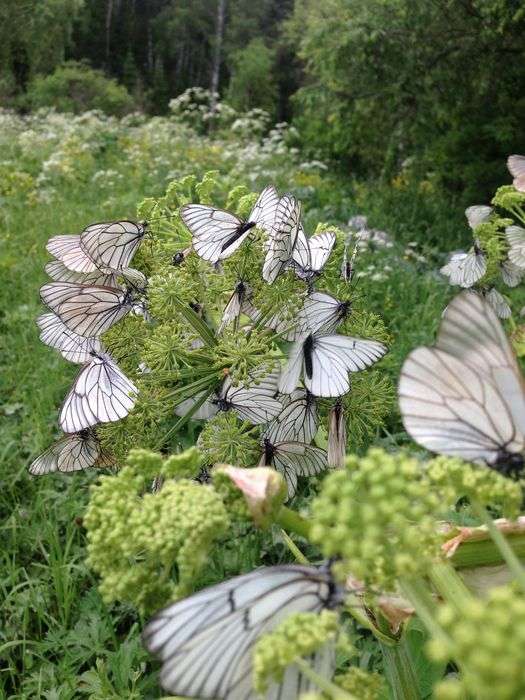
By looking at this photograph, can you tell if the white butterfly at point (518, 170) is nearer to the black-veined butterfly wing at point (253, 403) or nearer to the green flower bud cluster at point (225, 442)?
the black-veined butterfly wing at point (253, 403)

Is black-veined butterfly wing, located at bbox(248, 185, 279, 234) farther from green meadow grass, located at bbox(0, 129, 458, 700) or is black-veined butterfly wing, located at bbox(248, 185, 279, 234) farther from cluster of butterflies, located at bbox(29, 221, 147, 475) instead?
green meadow grass, located at bbox(0, 129, 458, 700)

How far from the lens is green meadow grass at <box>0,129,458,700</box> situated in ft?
5.71

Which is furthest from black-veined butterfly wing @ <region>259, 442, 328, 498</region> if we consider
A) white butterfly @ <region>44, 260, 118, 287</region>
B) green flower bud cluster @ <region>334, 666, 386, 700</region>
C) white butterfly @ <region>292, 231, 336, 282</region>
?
green flower bud cluster @ <region>334, 666, 386, 700</region>

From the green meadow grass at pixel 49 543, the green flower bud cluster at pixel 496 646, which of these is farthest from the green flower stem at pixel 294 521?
the green meadow grass at pixel 49 543

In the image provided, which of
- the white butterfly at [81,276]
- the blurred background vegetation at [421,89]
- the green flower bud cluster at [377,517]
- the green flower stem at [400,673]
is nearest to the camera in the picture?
the green flower bud cluster at [377,517]

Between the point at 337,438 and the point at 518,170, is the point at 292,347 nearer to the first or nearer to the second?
the point at 337,438

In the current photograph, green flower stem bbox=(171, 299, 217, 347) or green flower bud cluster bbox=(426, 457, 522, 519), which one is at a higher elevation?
green flower bud cluster bbox=(426, 457, 522, 519)

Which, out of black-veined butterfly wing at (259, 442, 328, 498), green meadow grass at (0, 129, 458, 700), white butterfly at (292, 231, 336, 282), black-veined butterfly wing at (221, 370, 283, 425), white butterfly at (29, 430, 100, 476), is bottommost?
green meadow grass at (0, 129, 458, 700)

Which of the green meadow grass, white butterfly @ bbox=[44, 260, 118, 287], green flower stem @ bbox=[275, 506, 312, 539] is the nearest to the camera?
green flower stem @ bbox=[275, 506, 312, 539]

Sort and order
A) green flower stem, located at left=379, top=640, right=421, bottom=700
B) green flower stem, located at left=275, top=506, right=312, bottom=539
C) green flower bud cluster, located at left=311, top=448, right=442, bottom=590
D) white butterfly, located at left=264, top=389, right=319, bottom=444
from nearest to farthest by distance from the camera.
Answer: green flower bud cluster, located at left=311, top=448, right=442, bottom=590, green flower stem, located at left=275, top=506, right=312, bottom=539, green flower stem, located at left=379, top=640, right=421, bottom=700, white butterfly, located at left=264, top=389, right=319, bottom=444

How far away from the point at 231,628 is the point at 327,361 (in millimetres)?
729

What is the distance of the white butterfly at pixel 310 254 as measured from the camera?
132 cm

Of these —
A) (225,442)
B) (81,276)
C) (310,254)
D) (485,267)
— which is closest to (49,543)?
(81,276)

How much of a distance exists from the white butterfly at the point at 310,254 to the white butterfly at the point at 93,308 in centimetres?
35
